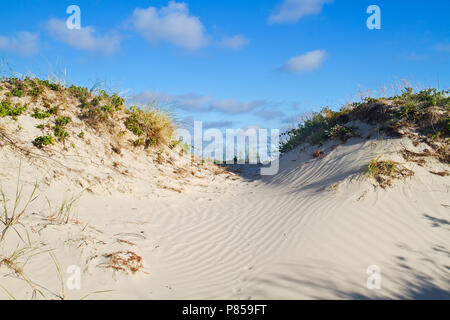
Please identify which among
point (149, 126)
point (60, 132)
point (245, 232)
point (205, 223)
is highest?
point (149, 126)

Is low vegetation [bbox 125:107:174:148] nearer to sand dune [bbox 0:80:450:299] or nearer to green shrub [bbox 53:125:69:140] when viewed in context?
sand dune [bbox 0:80:450:299]

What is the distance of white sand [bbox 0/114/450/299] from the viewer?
13.1 ft

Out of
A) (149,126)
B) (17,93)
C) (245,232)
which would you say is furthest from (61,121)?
(245,232)

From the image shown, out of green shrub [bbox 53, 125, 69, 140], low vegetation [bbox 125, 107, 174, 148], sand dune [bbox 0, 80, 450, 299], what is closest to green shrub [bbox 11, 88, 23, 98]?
sand dune [bbox 0, 80, 450, 299]

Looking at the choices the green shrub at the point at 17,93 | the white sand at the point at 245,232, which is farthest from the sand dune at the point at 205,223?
the green shrub at the point at 17,93

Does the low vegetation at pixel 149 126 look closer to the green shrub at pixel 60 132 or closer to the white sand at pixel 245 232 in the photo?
the white sand at pixel 245 232

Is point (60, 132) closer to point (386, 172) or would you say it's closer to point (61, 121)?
point (61, 121)

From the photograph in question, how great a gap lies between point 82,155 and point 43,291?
503cm

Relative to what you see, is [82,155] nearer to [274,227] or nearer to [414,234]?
[274,227]

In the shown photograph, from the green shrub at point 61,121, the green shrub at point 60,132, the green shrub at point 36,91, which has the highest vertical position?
the green shrub at point 36,91

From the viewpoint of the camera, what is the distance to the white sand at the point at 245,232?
4.00m

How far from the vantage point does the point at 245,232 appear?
6156 mm

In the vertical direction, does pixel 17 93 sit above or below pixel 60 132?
above

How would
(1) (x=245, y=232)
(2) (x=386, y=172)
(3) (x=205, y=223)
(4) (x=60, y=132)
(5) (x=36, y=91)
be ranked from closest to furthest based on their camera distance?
(1) (x=245, y=232) → (3) (x=205, y=223) → (2) (x=386, y=172) → (4) (x=60, y=132) → (5) (x=36, y=91)
